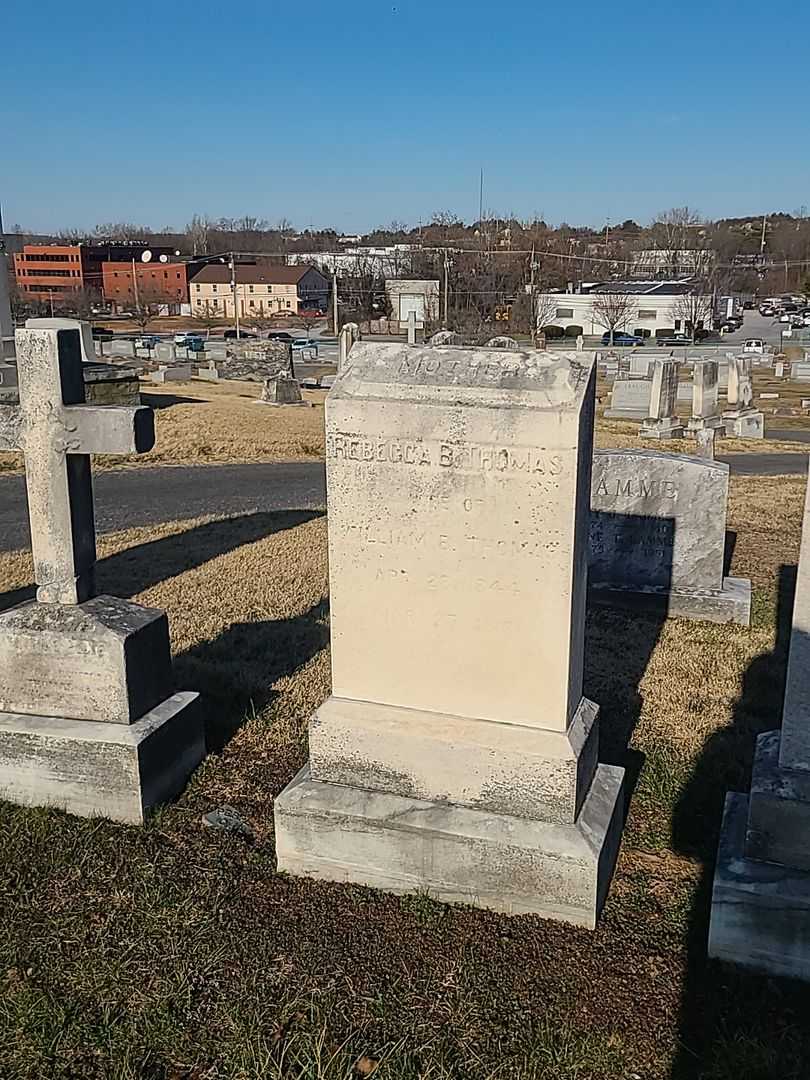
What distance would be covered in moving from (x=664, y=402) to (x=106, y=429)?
681 inches

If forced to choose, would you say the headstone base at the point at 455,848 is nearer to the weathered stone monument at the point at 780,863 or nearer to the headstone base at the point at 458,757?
the headstone base at the point at 458,757

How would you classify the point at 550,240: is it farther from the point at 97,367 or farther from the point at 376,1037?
the point at 376,1037

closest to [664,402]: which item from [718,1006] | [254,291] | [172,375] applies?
[172,375]

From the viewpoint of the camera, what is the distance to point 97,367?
17.4m

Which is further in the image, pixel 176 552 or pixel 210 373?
pixel 210 373

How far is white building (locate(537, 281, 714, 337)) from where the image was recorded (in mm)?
64688

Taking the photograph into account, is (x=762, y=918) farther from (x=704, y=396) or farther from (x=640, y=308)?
(x=640, y=308)

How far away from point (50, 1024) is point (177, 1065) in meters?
0.46

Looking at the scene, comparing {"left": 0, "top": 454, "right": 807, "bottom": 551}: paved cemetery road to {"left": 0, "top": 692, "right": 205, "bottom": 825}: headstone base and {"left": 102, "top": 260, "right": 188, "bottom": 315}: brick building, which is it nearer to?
{"left": 0, "top": 692, "right": 205, "bottom": 825}: headstone base

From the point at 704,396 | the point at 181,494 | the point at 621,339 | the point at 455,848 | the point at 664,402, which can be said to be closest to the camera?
the point at 455,848

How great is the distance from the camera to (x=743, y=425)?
20.3 m

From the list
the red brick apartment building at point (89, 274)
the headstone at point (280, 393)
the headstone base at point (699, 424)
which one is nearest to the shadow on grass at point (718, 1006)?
the headstone base at point (699, 424)

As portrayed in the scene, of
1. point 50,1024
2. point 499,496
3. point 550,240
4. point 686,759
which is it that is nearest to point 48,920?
point 50,1024

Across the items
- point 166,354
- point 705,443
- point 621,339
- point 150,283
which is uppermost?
point 150,283
